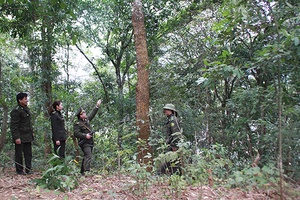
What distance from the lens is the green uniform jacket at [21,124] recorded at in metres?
6.30

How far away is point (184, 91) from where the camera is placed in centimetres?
880

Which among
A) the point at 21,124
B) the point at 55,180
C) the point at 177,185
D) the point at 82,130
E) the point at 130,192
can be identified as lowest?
the point at 130,192

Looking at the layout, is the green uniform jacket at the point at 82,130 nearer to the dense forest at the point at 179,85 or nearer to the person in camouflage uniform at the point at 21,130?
the dense forest at the point at 179,85

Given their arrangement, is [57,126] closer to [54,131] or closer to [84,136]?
[54,131]

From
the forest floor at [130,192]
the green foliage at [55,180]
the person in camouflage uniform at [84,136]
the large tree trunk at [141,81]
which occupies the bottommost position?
the forest floor at [130,192]

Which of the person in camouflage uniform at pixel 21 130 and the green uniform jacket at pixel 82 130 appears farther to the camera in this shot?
the green uniform jacket at pixel 82 130

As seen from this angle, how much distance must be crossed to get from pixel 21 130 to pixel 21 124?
13cm

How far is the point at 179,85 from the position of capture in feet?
28.3

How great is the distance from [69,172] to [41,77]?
6061 mm

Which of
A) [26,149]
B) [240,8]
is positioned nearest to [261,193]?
[240,8]

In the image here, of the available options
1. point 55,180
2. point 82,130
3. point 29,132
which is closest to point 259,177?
point 55,180

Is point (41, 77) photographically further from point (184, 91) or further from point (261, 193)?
point (261, 193)

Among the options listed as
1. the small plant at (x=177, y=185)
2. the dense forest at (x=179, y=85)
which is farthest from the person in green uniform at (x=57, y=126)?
the small plant at (x=177, y=185)

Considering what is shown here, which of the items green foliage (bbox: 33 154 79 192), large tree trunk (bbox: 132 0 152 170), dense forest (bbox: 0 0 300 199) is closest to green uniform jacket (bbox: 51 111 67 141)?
dense forest (bbox: 0 0 300 199)
